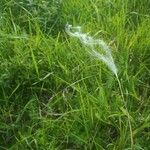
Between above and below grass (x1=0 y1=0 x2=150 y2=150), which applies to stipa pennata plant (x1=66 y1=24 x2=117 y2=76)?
above

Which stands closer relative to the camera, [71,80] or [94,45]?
[71,80]

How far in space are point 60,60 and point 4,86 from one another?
1.02ft

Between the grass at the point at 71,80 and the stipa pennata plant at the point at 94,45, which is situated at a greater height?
the stipa pennata plant at the point at 94,45

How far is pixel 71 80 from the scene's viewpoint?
215 cm

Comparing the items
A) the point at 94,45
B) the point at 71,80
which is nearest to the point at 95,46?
the point at 94,45

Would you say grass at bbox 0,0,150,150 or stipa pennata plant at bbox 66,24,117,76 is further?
stipa pennata plant at bbox 66,24,117,76

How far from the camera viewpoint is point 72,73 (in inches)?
85.5

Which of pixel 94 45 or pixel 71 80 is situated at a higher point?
pixel 94 45

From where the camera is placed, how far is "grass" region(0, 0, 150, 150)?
6.37 feet

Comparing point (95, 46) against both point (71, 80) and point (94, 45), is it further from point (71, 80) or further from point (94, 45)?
point (71, 80)

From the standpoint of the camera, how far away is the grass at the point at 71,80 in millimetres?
1940

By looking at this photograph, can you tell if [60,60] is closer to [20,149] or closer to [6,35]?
[6,35]

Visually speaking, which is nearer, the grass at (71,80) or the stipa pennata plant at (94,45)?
the grass at (71,80)

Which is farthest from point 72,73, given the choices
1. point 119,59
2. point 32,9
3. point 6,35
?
point 32,9
